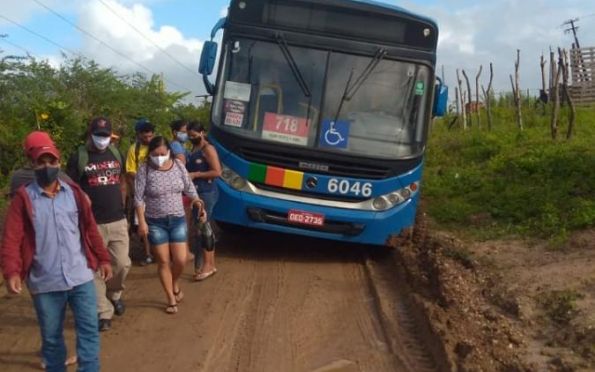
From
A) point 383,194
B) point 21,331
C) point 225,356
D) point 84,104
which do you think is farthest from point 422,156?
point 84,104

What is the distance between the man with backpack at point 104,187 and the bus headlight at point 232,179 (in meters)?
2.70

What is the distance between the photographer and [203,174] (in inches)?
350

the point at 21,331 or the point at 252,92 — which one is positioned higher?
the point at 252,92

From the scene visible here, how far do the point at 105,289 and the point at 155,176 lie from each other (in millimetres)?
1119

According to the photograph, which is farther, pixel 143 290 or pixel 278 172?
pixel 278 172

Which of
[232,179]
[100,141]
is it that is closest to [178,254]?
[100,141]

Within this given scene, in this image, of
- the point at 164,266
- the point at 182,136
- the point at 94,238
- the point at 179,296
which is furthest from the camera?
the point at 182,136

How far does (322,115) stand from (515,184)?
4865mm

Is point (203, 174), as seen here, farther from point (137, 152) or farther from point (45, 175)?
point (45, 175)

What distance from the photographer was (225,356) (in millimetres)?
6363

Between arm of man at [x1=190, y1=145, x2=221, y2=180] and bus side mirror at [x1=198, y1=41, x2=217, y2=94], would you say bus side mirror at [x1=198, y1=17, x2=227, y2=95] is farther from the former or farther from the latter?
arm of man at [x1=190, y1=145, x2=221, y2=180]

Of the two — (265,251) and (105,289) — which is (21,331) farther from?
(265,251)

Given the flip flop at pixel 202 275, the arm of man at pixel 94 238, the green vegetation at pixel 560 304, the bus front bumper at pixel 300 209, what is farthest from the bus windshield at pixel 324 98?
the arm of man at pixel 94 238

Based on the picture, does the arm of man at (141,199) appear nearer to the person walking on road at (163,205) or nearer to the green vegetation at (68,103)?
the person walking on road at (163,205)
